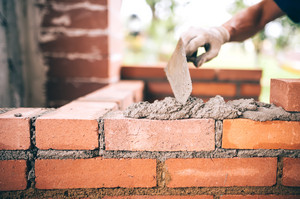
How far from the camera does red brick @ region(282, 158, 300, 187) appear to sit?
890mm

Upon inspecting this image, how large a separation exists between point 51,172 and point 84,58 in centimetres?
106

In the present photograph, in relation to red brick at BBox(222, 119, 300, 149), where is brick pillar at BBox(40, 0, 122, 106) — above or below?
above

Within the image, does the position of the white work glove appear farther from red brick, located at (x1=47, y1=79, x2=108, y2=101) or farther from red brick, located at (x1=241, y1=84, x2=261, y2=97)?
red brick, located at (x1=241, y1=84, x2=261, y2=97)

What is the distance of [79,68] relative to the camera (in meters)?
→ 1.77

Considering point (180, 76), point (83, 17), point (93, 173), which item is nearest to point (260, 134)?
point (180, 76)

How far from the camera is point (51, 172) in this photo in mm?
883

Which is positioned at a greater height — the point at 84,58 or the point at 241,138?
the point at 84,58

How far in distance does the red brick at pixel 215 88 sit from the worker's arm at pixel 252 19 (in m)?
0.68

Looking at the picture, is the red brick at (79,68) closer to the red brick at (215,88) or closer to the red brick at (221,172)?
the red brick at (215,88)

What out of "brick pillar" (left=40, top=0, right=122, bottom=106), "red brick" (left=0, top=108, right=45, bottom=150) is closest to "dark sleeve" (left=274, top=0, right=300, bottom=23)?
"brick pillar" (left=40, top=0, right=122, bottom=106)

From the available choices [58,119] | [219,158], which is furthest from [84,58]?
[219,158]

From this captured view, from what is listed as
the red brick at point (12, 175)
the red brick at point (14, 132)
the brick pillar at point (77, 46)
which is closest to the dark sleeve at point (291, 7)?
the brick pillar at point (77, 46)

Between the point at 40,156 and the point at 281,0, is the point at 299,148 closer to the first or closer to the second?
the point at 281,0

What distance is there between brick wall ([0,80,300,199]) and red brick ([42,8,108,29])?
998 millimetres
